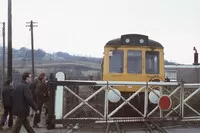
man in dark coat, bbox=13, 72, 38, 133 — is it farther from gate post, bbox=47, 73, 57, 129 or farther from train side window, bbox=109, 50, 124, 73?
train side window, bbox=109, 50, 124, 73

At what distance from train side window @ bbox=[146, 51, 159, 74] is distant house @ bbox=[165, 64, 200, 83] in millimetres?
43348

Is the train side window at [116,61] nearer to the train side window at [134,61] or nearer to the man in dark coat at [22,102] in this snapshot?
the train side window at [134,61]

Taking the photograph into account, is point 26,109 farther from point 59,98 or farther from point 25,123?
point 59,98

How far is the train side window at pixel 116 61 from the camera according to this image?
655 inches

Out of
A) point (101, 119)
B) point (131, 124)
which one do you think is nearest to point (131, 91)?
point (131, 124)

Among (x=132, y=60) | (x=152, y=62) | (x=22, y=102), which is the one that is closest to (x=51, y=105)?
(x=22, y=102)

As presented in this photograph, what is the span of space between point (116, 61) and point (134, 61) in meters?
0.68

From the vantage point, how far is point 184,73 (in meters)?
61.8

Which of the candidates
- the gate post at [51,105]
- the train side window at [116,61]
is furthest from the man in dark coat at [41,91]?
the train side window at [116,61]

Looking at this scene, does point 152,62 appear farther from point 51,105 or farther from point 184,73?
point 184,73

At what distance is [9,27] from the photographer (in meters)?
23.9

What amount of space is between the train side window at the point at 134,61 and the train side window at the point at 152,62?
12.0 inches

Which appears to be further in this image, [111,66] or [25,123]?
[111,66]

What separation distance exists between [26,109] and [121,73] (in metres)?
6.53
